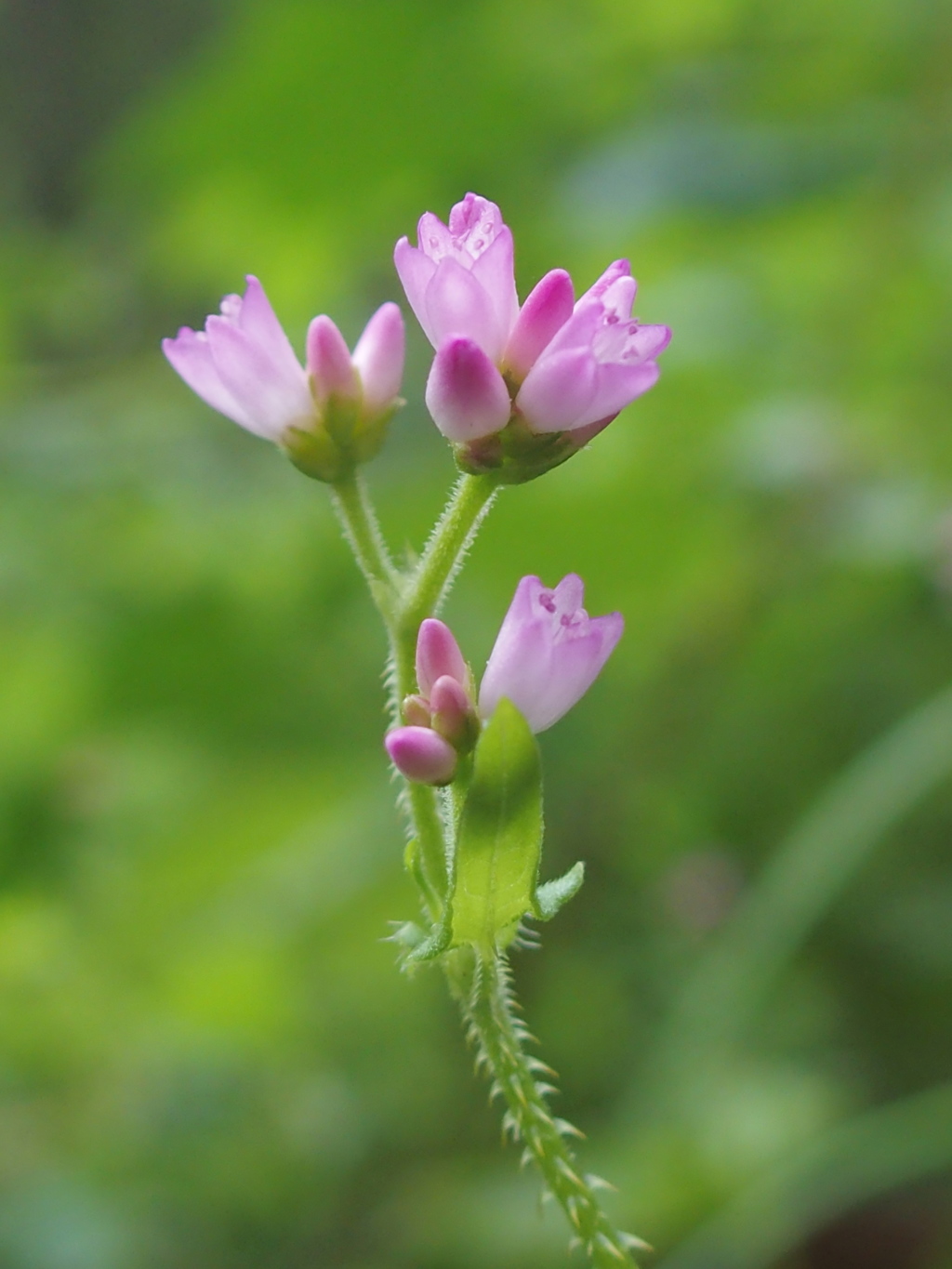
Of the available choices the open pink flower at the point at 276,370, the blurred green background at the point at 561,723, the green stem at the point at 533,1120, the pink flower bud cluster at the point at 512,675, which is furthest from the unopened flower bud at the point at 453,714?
the blurred green background at the point at 561,723

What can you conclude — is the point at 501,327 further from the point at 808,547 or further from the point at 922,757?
the point at 808,547

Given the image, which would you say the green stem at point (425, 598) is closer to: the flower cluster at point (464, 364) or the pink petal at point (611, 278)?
the flower cluster at point (464, 364)

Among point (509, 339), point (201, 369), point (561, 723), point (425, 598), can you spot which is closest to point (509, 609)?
point (425, 598)

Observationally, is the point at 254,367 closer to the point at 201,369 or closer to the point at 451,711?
the point at 201,369

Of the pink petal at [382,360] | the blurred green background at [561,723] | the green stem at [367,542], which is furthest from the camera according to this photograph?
the blurred green background at [561,723]

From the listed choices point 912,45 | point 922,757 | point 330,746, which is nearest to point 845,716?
point 922,757

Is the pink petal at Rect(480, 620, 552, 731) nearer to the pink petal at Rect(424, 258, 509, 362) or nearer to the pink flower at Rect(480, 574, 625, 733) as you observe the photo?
the pink flower at Rect(480, 574, 625, 733)

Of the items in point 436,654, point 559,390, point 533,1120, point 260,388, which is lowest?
point 533,1120
